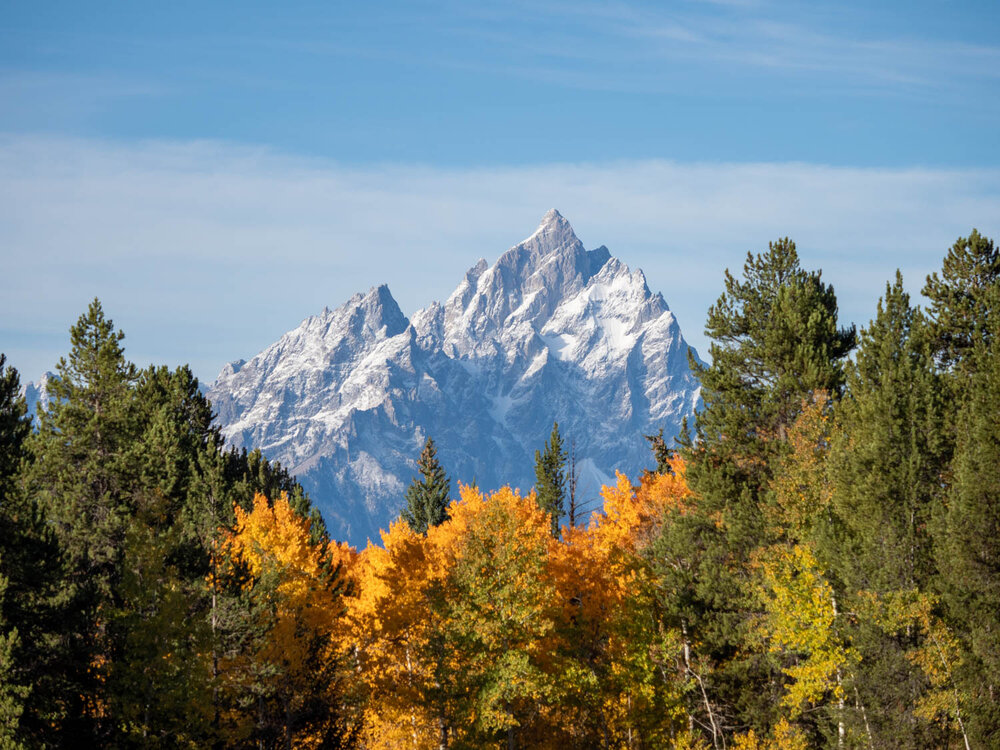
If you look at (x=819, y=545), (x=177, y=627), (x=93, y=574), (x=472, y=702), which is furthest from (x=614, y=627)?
(x=93, y=574)

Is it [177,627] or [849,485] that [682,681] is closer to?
[849,485]

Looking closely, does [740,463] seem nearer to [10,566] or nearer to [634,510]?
[634,510]

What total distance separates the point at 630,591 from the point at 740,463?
7.63m

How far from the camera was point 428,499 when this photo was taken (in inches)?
3917

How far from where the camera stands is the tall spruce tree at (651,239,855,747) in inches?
1572

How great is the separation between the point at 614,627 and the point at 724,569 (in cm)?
533

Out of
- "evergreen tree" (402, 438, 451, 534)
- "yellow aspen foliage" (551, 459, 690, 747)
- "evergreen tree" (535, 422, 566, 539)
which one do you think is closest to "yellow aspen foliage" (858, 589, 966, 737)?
"yellow aspen foliage" (551, 459, 690, 747)

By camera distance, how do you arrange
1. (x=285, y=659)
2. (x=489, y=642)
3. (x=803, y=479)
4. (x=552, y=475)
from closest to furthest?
(x=803, y=479)
(x=489, y=642)
(x=285, y=659)
(x=552, y=475)

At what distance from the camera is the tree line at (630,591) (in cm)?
3381

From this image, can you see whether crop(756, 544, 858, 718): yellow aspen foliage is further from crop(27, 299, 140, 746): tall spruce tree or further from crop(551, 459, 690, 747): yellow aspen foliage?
crop(27, 299, 140, 746): tall spruce tree

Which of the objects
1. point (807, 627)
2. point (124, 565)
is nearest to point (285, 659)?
point (124, 565)

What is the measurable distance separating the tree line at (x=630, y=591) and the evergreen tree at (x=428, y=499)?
1814 inches

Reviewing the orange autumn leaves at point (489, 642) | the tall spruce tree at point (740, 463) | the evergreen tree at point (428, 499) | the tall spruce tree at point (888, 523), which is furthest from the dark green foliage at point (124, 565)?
the evergreen tree at point (428, 499)

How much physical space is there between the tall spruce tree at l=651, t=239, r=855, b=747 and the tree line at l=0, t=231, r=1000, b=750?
128mm
